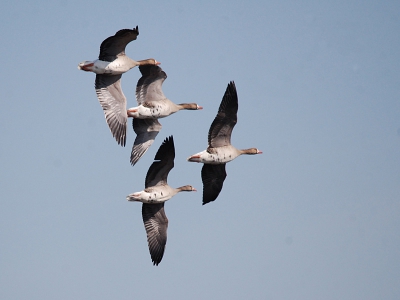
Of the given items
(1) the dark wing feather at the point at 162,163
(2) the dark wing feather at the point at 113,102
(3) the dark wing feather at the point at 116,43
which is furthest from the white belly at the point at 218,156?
(3) the dark wing feather at the point at 116,43

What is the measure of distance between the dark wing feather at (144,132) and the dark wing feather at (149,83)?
58.2 inches

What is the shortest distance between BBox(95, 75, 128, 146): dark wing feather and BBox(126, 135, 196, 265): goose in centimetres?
158

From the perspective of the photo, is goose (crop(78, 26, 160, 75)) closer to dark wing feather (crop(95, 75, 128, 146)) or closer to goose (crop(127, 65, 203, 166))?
dark wing feather (crop(95, 75, 128, 146))

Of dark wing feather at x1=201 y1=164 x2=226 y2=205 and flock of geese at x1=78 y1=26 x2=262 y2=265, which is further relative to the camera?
dark wing feather at x1=201 y1=164 x2=226 y2=205

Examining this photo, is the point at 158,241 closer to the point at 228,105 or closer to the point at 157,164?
the point at 157,164

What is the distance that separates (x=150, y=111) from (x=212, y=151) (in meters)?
2.98

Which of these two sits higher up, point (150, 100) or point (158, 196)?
point (150, 100)

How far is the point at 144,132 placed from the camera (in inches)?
1678

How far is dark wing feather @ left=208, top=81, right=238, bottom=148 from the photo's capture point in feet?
128

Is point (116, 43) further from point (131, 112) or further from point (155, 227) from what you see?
point (155, 227)

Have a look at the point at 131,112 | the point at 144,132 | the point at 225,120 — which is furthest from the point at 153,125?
the point at 225,120

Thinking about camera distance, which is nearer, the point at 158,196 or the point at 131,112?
the point at 158,196

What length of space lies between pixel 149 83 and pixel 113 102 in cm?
246

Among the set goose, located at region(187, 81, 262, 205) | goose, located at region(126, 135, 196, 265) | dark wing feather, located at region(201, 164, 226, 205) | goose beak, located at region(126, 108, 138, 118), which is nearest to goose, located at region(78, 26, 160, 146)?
goose beak, located at region(126, 108, 138, 118)
